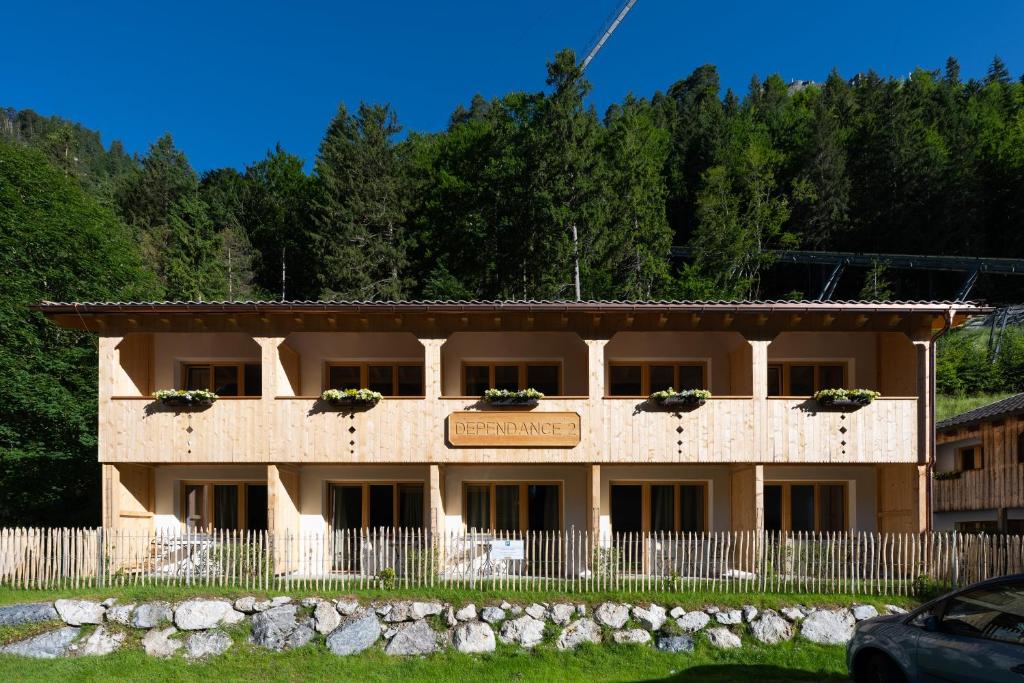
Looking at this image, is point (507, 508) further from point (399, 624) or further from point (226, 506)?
A: point (226, 506)

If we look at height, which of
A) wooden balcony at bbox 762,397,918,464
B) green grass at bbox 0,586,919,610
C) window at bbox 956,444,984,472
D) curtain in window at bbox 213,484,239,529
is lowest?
green grass at bbox 0,586,919,610

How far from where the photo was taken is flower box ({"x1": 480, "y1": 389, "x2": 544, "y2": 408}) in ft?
55.7

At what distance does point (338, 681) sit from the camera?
12.4 metres

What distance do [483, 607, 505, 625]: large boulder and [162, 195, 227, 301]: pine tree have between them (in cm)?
2876

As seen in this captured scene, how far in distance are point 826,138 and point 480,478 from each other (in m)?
47.6

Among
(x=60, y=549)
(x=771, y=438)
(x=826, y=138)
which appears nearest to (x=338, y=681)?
(x=60, y=549)

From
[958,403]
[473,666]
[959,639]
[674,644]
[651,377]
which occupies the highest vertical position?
[651,377]

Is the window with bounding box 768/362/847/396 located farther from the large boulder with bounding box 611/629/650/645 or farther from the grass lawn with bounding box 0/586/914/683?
the large boulder with bounding box 611/629/650/645

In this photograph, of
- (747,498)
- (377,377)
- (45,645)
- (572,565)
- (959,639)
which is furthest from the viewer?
(377,377)

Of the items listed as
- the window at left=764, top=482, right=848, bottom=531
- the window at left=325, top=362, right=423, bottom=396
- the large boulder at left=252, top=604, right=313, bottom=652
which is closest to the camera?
the large boulder at left=252, top=604, right=313, bottom=652

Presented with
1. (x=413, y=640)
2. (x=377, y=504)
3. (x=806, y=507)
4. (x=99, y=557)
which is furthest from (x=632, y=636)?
(x=99, y=557)

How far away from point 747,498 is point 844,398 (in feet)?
10.4

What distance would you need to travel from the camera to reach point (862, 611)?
46.6 ft

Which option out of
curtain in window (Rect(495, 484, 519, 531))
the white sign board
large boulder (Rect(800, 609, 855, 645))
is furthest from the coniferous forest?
large boulder (Rect(800, 609, 855, 645))
